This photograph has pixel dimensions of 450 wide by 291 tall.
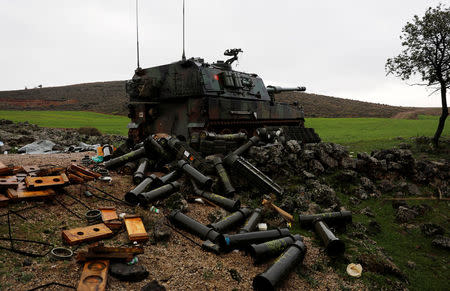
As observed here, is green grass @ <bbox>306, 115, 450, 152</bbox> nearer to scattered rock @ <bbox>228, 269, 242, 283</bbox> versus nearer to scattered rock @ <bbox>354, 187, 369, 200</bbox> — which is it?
scattered rock @ <bbox>354, 187, 369, 200</bbox>

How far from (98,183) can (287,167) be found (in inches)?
242

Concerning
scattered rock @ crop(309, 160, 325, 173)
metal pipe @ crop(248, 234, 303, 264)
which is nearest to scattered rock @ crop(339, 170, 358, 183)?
scattered rock @ crop(309, 160, 325, 173)

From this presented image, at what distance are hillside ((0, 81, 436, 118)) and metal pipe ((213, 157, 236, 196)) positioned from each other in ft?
155

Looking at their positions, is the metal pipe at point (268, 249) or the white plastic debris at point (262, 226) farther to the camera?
the white plastic debris at point (262, 226)

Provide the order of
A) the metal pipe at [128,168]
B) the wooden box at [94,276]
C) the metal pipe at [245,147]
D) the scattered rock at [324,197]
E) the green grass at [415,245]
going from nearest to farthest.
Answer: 1. the wooden box at [94,276]
2. the green grass at [415,245]
3. the scattered rock at [324,197]
4. the metal pipe at [128,168]
5. the metal pipe at [245,147]

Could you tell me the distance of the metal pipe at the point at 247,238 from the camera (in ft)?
18.1

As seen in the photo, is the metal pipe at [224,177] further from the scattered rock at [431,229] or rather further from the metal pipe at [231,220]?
the scattered rock at [431,229]

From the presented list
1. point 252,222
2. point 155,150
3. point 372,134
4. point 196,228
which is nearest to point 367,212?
point 252,222

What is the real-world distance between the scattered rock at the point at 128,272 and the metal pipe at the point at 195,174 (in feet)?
12.4

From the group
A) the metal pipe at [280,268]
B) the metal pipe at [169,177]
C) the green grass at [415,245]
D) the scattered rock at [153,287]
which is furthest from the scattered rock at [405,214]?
the scattered rock at [153,287]

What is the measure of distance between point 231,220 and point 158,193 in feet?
6.42

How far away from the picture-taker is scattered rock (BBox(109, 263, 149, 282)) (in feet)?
13.5

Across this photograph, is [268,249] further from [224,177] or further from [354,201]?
[354,201]

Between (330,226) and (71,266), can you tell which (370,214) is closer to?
(330,226)
